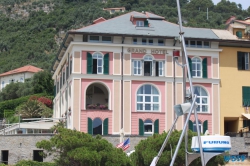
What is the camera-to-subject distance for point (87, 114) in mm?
56500

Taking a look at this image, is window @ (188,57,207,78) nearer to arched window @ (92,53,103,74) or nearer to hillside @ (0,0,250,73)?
arched window @ (92,53,103,74)

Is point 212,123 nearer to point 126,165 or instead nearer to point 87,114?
point 87,114

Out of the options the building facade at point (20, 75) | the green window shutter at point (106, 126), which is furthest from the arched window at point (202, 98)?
the building facade at point (20, 75)

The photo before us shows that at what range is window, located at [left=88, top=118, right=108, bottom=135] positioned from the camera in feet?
184

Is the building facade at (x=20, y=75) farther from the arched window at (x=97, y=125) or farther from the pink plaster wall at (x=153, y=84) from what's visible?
the arched window at (x=97, y=125)

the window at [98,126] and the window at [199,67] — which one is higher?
the window at [199,67]

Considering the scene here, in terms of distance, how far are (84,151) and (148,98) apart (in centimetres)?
2061

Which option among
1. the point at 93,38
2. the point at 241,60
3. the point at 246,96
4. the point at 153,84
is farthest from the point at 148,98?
the point at 241,60

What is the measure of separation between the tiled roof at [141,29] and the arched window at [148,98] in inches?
200

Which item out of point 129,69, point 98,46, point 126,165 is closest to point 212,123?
point 129,69

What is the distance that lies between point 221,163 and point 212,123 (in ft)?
55.7

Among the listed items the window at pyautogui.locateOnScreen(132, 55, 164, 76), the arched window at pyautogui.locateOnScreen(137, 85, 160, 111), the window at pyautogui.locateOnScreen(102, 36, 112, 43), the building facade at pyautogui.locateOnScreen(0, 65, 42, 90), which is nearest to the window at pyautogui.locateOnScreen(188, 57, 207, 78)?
the window at pyautogui.locateOnScreen(132, 55, 164, 76)

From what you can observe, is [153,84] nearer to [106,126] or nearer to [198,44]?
[106,126]

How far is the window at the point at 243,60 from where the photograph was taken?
61.5 metres
